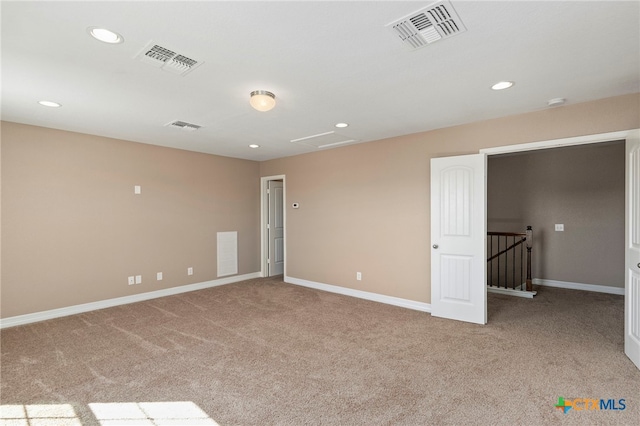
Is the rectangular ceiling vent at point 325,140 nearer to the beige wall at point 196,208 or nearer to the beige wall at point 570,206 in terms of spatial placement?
the beige wall at point 196,208

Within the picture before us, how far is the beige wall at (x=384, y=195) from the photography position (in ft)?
11.0

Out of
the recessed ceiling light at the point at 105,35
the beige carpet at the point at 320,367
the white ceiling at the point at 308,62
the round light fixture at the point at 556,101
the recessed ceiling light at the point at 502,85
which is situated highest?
the recessed ceiling light at the point at 502,85

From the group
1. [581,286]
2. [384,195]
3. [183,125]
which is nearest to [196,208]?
[183,125]

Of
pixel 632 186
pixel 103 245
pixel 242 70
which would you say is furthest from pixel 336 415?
pixel 103 245

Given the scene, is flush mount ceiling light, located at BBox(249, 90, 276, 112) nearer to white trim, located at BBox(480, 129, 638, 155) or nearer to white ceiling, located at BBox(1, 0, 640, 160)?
white ceiling, located at BBox(1, 0, 640, 160)

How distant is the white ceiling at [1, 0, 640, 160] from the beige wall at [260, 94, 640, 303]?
214 millimetres

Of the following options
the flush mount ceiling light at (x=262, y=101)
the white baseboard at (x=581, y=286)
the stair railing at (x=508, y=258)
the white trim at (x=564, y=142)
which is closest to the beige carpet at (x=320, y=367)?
the white baseboard at (x=581, y=286)

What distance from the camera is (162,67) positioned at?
7.75 feet

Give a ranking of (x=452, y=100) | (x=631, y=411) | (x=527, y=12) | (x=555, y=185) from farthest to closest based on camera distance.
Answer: (x=555, y=185) → (x=452, y=100) → (x=631, y=411) → (x=527, y=12)

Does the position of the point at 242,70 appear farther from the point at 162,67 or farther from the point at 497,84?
the point at 497,84

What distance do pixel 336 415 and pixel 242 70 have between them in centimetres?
261

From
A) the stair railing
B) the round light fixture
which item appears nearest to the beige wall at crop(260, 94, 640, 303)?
the round light fixture

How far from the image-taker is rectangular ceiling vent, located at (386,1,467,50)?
5.70 ft

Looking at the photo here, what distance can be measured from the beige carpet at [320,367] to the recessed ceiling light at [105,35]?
250 centimetres
